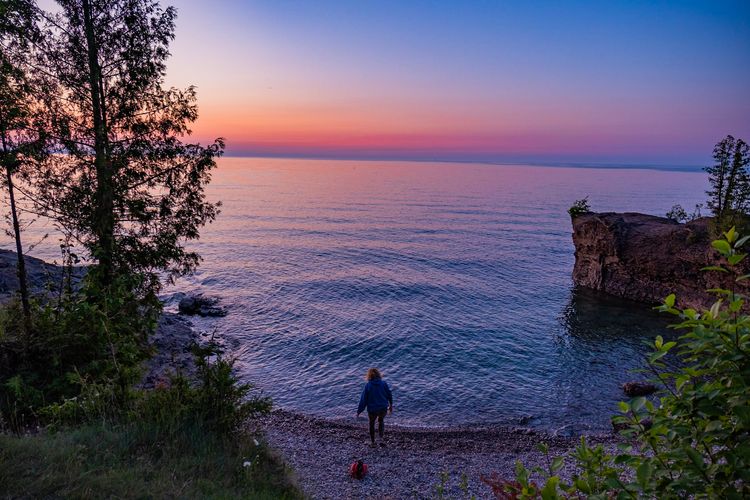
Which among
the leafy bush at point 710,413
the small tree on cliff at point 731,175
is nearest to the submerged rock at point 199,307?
the leafy bush at point 710,413

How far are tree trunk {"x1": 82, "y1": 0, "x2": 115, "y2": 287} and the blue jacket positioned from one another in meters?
10.2

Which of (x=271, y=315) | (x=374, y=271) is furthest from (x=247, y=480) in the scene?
(x=374, y=271)

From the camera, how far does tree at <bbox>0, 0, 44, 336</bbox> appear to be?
12939 mm

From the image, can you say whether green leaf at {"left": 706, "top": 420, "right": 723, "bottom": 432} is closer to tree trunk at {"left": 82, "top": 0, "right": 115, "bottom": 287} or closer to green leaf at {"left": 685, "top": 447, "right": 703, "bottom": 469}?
green leaf at {"left": 685, "top": 447, "right": 703, "bottom": 469}

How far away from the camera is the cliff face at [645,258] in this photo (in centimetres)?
3647

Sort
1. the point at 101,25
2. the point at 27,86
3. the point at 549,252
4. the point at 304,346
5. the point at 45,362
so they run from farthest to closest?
the point at 549,252 → the point at 304,346 → the point at 101,25 → the point at 27,86 → the point at 45,362

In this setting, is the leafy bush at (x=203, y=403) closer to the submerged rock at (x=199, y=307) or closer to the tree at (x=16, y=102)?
the tree at (x=16, y=102)

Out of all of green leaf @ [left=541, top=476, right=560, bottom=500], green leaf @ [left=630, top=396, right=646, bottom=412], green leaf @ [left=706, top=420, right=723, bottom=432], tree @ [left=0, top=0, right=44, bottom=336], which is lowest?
green leaf @ [left=541, top=476, right=560, bottom=500]

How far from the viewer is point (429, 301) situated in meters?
38.1

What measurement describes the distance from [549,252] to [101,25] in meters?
55.9

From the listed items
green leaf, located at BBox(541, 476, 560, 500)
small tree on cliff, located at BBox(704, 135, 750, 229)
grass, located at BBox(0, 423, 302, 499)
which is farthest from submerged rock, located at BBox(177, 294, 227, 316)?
small tree on cliff, located at BBox(704, 135, 750, 229)

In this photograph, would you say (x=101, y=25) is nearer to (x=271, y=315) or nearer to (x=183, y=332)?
(x=183, y=332)

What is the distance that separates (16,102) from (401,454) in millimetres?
19413

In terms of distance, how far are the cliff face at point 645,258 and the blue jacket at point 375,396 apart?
30393mm
